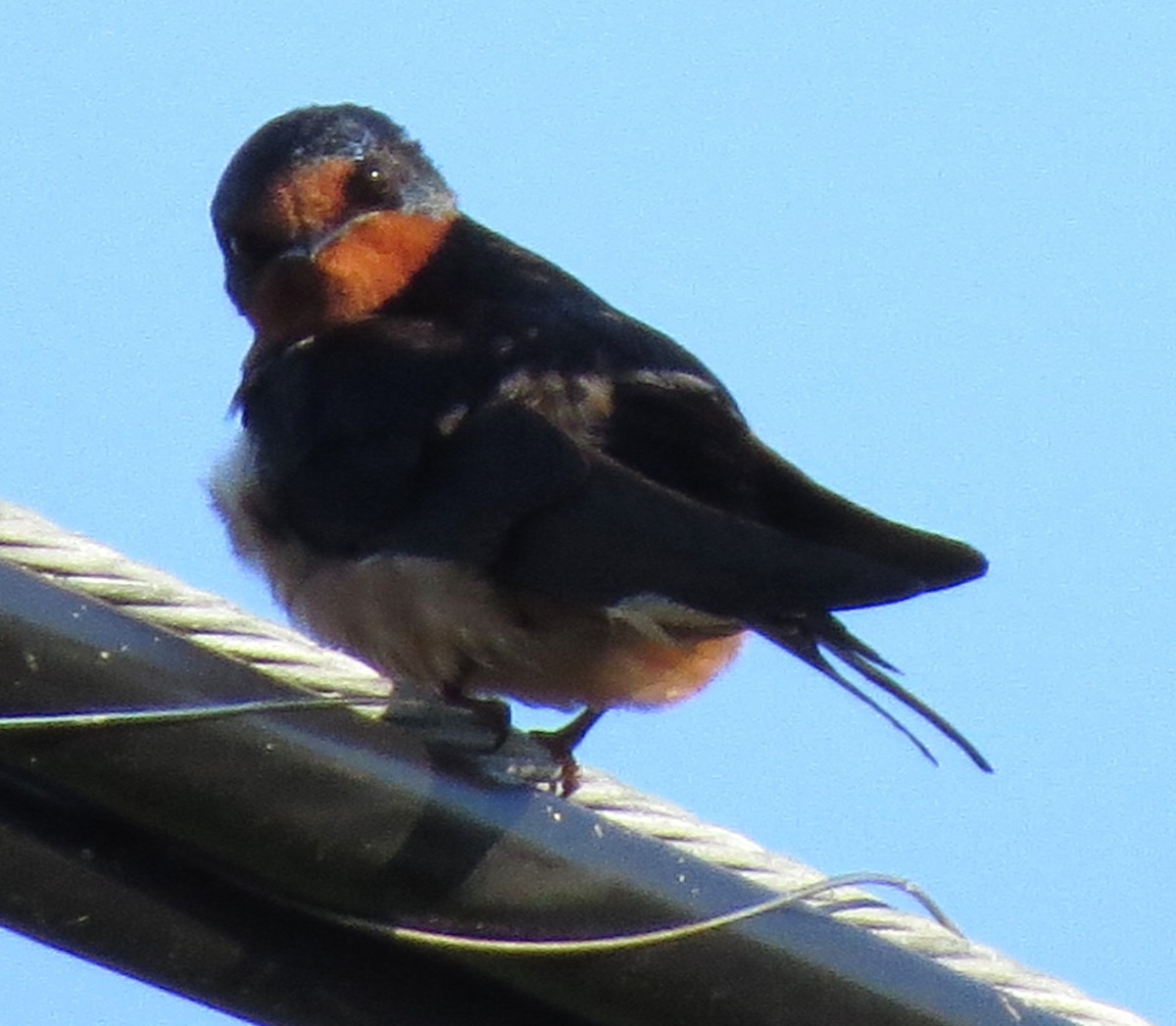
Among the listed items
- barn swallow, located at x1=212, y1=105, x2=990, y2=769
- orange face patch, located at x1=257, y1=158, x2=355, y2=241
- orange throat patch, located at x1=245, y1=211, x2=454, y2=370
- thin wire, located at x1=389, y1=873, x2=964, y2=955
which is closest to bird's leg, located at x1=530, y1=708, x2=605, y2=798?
barn swallow, located at x1=212, y1=105, x2=990, y2=769

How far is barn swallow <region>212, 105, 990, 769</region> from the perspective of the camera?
1.88 meters

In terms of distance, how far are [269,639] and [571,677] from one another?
1.06 m

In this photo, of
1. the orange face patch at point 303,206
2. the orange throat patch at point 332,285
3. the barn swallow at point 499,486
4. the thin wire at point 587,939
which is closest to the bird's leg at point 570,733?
the barn swallow at point 499,486

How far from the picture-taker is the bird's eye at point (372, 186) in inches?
117

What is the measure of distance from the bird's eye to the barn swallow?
3 cm

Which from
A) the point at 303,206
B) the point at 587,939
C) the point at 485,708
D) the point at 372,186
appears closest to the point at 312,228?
the point at 303,206

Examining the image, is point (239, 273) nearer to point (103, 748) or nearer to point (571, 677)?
point (571, 677)

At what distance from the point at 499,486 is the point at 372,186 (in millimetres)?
957

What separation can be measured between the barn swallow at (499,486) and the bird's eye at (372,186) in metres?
0.03

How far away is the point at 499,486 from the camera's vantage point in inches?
85.0

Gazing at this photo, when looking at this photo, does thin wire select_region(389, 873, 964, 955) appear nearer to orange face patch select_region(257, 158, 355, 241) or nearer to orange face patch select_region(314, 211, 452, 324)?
orange face patch select_region(314, 211, 452, 324)

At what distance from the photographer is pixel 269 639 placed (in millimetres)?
1231

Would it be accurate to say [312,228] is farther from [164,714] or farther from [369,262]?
[164,714]

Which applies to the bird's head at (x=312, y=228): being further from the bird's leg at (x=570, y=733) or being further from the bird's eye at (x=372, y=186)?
the bird's leg at (x=570, y=733)
